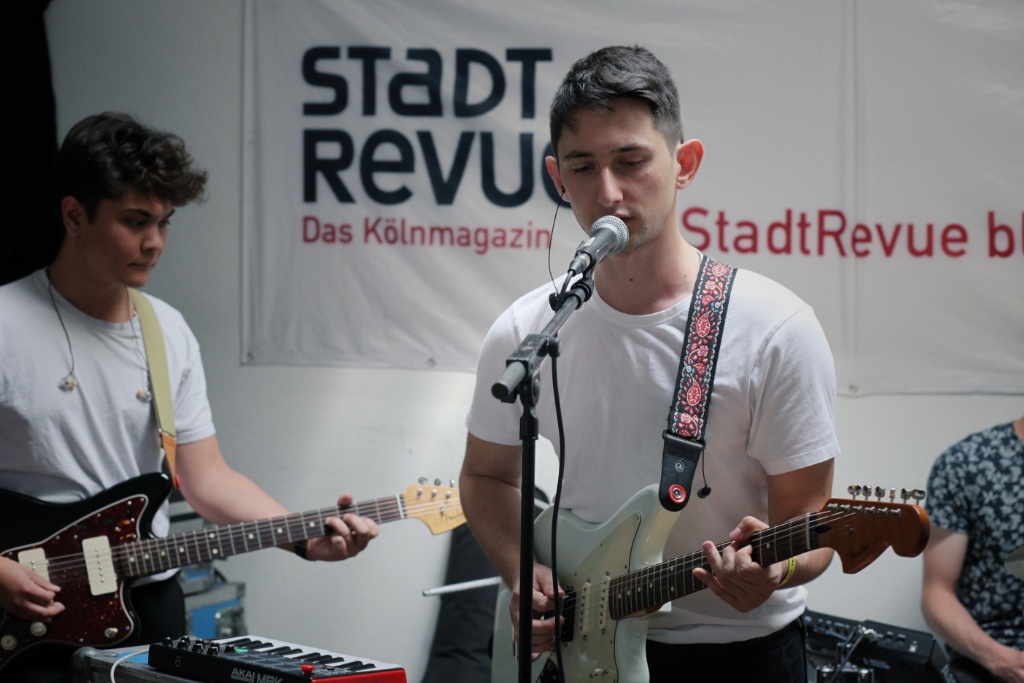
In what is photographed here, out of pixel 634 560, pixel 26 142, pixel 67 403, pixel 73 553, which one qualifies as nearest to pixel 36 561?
pixel 73 553

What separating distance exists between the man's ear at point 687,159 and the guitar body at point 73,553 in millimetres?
1506

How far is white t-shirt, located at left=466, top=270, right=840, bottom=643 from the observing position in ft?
6.11

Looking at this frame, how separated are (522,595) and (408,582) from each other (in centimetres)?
220

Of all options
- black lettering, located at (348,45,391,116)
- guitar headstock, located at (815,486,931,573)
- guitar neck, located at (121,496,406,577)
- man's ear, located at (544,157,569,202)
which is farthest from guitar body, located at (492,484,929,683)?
black lettering, located at (348,45,391,116)

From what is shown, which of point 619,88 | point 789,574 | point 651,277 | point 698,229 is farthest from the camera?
point 698,229

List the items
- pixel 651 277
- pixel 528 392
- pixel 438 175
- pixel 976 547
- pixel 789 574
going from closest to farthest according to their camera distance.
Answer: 1. pixel 528 392
2. pixel 789 574
3. pixel 651 277
4. pixel 976 547
5. pixel 438 175

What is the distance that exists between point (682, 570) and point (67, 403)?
164 cm

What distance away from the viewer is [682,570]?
1.88 m

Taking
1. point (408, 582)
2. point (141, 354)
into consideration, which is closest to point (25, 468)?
point (141, 354)

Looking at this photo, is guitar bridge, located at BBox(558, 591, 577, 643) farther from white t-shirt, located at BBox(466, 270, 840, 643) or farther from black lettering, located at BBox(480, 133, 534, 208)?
black lettering, located at BBox(480, 133, 534, 208)

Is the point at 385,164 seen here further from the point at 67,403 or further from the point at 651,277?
the point at 651,277

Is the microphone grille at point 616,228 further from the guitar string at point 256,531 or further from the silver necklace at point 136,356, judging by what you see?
the silver necklace at point 136,356

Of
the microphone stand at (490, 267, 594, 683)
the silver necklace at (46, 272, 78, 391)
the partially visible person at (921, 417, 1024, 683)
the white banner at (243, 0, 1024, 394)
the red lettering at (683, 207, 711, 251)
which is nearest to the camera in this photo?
the microphone stand at (490, 267, 594, 683)

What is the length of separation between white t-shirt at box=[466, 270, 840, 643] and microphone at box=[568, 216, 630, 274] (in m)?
0.32
